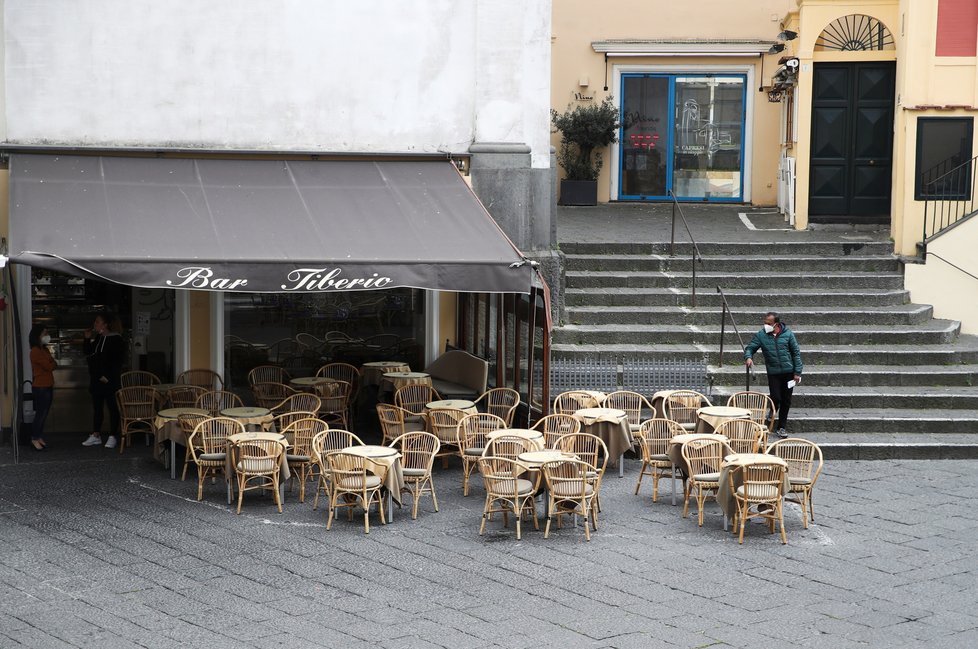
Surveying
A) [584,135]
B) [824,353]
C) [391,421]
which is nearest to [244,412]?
[391,421]

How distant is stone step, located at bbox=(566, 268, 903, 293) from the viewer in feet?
59.6

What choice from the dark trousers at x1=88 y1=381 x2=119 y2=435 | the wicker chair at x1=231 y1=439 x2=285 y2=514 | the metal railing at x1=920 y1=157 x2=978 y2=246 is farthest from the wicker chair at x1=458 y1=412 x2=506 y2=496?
the metal railing at x1=920 y1=157 x2=978 y2=246

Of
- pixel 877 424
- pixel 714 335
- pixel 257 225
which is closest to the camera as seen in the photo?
pixel 257 225

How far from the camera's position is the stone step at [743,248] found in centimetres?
1895

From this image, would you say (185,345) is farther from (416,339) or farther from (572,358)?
(572,358)

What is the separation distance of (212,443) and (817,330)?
8.64 meters

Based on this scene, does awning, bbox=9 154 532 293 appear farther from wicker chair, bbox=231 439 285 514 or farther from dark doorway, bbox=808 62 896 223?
dark doorway, bbox=808 62 896 223

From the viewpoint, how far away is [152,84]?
15070mm

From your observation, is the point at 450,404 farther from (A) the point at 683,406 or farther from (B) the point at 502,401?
(A) the point at 683,406

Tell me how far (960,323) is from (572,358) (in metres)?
6.14

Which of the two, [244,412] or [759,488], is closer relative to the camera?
[759,488]

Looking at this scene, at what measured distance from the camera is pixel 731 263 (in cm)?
1867

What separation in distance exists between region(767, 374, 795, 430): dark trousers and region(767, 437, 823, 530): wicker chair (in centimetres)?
207

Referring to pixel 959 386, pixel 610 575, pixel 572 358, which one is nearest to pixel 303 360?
pixel 572 358
